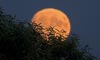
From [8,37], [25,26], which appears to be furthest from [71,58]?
[8,37]

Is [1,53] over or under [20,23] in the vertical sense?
under

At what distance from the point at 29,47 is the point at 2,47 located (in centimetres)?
41

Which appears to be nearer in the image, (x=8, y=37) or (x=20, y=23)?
(x=8, y=37)

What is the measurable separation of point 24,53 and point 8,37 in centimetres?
34

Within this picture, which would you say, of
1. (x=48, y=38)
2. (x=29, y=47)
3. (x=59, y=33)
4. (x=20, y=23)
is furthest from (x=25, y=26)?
(x=59, y=33)

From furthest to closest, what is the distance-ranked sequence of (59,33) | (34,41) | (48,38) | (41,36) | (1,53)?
(59,33)
(48,38)
(41,36)
(34,41)
(1,53)

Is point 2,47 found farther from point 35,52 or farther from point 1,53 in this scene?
point 35,52

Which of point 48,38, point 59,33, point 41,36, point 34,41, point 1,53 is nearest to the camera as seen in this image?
point 1,53

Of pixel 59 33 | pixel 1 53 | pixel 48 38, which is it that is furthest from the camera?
pixel 59 33

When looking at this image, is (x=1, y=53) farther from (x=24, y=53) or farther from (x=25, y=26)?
(x=25, y=26)

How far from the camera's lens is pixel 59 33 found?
7.94 m

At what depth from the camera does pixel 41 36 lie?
687 cm

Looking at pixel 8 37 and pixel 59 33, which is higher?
pixel 59 33

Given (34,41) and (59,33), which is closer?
(34,41)
